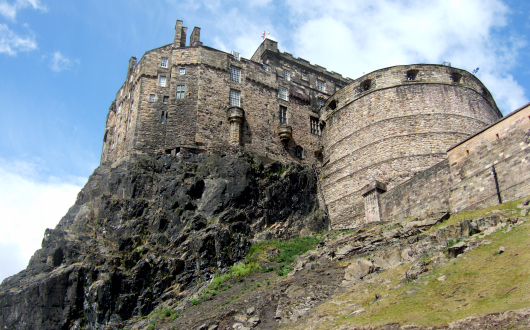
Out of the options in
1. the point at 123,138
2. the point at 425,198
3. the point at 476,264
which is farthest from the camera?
the point at 123,138

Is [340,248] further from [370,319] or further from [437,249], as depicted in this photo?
[370,319]

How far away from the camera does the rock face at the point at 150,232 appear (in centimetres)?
2547

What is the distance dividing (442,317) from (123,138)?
87.3 feet

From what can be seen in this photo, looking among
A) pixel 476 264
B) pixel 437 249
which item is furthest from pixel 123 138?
pixel 476 264

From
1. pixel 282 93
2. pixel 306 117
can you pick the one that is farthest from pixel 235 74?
pixel 306 117

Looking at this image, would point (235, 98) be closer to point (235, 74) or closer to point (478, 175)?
point (235, 74)

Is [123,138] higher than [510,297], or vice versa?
[123,138]

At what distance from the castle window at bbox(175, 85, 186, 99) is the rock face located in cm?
467

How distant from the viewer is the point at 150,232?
1117 inches

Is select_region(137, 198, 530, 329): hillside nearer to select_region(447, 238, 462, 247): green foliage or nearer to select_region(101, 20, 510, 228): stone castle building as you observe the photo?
select_region(447, 238, 462, 247): green foliage

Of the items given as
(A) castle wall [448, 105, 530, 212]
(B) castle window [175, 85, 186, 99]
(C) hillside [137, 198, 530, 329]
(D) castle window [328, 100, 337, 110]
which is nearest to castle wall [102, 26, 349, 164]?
(B) castle window [175, 85, 186, 99]

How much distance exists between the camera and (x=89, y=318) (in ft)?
82.4

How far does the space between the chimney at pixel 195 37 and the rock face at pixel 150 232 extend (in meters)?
9.40

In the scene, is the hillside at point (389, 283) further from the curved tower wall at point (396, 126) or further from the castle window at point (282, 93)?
the castle window at point (282, 93)
